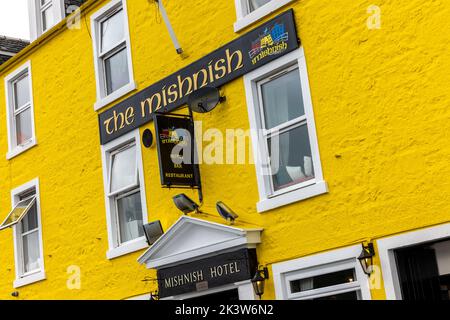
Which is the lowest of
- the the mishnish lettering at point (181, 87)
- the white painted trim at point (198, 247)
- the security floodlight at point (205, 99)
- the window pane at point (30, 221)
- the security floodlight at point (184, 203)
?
the white painted trim at point (198, 247)

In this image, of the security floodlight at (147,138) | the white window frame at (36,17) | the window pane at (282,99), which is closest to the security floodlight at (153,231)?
the security floodlight at (147,138)

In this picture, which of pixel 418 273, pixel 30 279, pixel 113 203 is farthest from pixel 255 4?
pixel 30 279

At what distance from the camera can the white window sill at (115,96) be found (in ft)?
40.0

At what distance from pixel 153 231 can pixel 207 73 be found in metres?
2.38

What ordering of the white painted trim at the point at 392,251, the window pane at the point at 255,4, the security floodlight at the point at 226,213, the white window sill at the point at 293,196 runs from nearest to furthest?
the white painted trim at the point at 392,251
the white window sill at the point at 293,196
the security floodlight at the point at 226,213
the window pane at the point at 255,4

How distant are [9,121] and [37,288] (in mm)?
3441

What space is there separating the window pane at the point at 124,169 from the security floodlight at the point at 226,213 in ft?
7.63

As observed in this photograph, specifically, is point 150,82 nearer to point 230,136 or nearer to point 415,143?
point 230,136

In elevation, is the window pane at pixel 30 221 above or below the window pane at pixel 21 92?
below

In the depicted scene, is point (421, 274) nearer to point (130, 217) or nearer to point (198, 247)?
point (198, 247)

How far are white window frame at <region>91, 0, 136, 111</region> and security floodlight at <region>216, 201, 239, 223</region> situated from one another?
9.75 ft

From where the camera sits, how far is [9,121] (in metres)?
15.1

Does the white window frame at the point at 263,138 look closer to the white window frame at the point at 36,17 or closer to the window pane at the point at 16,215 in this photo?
the window pane at the point at 16,215
